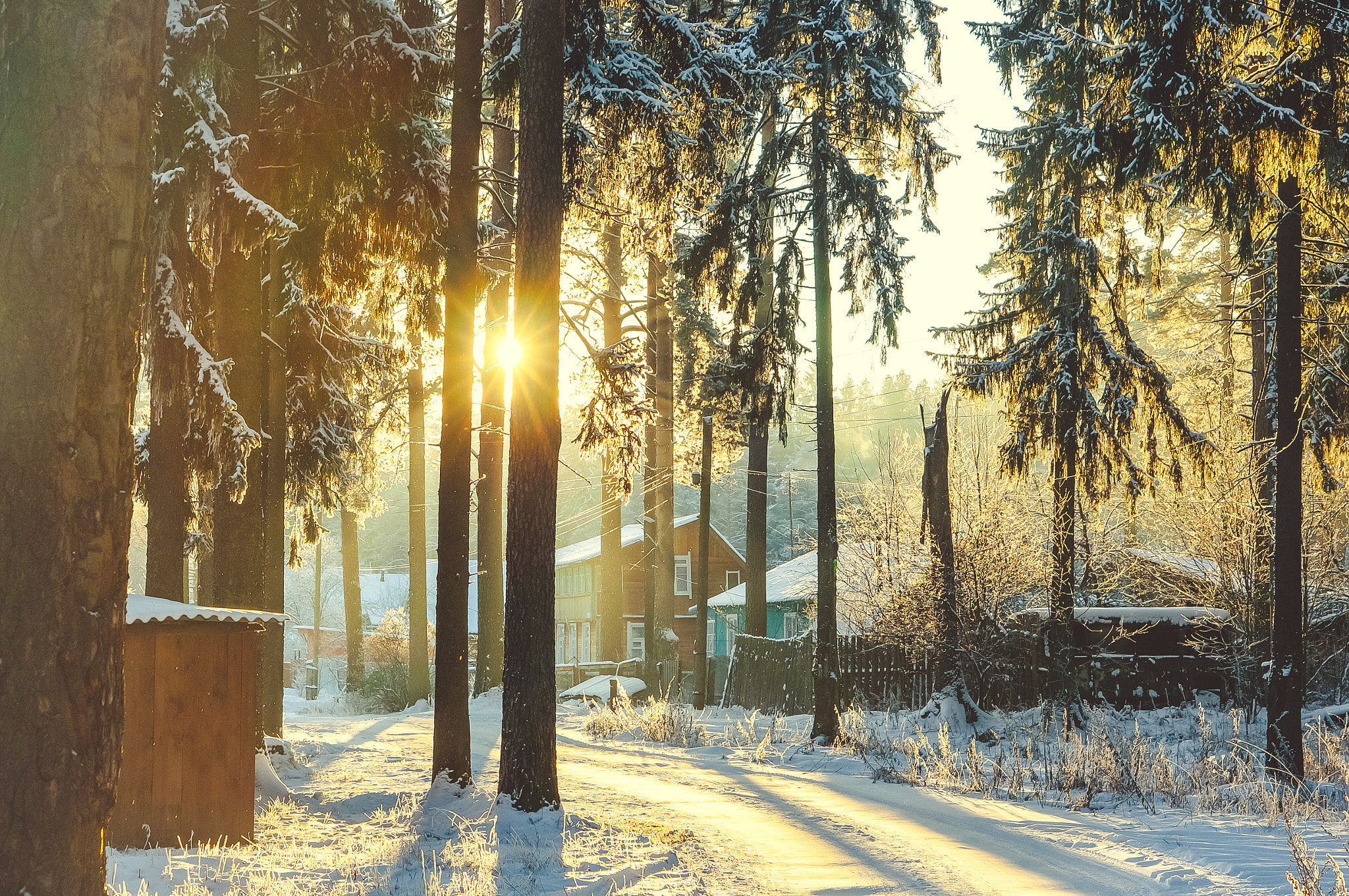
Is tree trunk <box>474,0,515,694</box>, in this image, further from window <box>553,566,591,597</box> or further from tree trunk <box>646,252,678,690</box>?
window <box>553,566,591,597</box>

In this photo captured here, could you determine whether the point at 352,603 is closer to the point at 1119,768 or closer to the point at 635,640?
the point at 635,640

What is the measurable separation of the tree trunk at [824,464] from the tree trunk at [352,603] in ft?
65.4

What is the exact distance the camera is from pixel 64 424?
3793 mm

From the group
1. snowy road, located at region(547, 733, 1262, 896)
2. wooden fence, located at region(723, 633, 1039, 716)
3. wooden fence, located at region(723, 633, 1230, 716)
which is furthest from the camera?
wooden fence, located at region(723, 633, 1039, 716)

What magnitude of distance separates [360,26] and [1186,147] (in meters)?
9.80

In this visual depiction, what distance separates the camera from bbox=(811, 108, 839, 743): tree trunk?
1777cm

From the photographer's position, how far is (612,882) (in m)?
7.11

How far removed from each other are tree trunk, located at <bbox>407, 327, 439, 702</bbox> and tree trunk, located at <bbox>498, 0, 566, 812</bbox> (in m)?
17.5

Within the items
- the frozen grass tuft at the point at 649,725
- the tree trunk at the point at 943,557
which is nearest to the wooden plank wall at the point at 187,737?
the frozen grass tuft at the point at 649,725

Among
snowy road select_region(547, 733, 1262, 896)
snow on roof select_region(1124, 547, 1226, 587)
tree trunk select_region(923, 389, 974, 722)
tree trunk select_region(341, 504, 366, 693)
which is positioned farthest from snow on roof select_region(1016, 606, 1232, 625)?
tree trunk select_region(341, 504, 366, 693)

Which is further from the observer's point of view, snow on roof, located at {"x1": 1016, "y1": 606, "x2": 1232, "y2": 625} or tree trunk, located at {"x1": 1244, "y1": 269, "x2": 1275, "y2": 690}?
snow on roof, located at {"x1": 1016, "y1": 606, "x2": 1232, "y2": 625}

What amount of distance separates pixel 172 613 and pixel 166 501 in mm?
3679

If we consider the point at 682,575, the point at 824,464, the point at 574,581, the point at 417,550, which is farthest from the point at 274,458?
the point at 574,581

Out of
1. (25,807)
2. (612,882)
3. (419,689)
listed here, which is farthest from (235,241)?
(419,689)
